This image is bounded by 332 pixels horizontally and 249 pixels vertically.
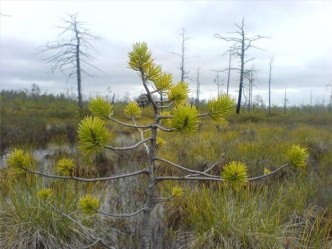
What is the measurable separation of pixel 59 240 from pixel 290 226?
2473 millimetres

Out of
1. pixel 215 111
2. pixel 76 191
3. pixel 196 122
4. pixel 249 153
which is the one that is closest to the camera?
pixel 196 122

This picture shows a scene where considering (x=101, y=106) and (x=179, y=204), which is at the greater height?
(x=101, y=106)

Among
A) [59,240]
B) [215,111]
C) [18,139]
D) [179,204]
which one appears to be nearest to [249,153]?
[179,204]

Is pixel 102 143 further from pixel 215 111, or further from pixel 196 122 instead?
pixel 215 111

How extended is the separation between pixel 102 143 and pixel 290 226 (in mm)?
2665

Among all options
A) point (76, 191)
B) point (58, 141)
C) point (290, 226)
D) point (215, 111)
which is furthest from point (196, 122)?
point (58, 141)

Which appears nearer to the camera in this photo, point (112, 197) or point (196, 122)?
point (196, 122)

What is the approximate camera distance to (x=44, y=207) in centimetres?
371

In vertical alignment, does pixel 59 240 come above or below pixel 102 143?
below

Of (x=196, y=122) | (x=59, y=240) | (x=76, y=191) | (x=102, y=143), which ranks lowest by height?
(x=59, y=240)

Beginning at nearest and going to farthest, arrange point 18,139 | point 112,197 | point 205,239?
1. point 205,239
2. point 112,197
3. point 18,139

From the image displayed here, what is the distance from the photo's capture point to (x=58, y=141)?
36.5ft

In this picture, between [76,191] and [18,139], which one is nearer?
[76,191]

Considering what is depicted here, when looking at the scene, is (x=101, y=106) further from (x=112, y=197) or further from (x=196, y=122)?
(x=112, y=197)
